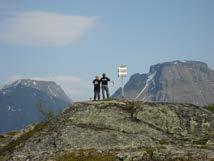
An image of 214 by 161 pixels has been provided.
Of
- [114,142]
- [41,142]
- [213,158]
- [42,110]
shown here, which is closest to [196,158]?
[213,158]

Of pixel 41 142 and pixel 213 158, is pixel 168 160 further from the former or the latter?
pixel 41 142

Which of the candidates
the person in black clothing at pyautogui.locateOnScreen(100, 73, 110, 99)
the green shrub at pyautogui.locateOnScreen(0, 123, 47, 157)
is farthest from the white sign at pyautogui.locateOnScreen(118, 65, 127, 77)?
the green shrub at pyautogui.locateOnScreen(0, 123, 47, 157)

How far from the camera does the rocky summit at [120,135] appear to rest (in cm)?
3884

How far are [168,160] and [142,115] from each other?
33.6 feet

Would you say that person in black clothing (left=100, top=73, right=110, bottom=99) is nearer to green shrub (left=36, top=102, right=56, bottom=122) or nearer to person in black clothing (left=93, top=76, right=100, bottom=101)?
person in black clothing (left=93, top=76, right=100, bottom=101)

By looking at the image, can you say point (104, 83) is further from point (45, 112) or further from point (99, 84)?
point (45, 112)

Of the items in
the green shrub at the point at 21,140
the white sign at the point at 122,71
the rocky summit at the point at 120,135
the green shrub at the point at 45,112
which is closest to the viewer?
the rocky summit at the point at 120,135

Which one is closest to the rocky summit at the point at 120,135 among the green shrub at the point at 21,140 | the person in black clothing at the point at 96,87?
the green shrub at the point at 21,140

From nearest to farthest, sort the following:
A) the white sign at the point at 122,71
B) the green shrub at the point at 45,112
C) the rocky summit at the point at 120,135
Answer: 1. the rocky summit at the point at 120,135
2. the white sign at the point at 122,71
3. the green shrub at the point at 45,112

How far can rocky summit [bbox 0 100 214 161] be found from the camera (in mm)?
38844

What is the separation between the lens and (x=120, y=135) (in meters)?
43.0

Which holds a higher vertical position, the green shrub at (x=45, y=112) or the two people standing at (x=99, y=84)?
the two people standing at (x=99, y=84)

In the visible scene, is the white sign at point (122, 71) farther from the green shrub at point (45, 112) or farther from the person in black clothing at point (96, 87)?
the green shrub at point (45, 112)

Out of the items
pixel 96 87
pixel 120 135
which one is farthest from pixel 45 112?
pixel 120 135
